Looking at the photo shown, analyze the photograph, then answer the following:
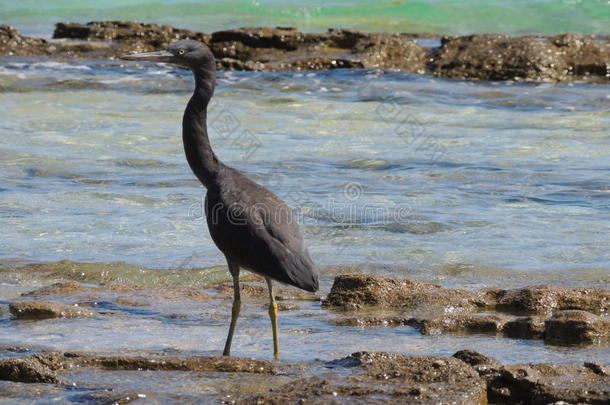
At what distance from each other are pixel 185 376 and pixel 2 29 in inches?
638

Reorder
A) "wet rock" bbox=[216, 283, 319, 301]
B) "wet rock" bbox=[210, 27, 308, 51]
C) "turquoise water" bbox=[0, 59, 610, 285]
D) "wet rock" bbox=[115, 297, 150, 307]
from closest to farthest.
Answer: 1. "wet rock" bbox=[115, 297, 150, 307]
2. "wet rock" bbox=[216, 283, 319, 301]
3. "turquoise water" bbox=[0, 59, 610, 285]
4. "wet rock" bbox=[210, 27, 308, 51]

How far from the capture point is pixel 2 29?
62.7 ft

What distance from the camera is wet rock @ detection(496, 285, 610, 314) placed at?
5906 millimetres

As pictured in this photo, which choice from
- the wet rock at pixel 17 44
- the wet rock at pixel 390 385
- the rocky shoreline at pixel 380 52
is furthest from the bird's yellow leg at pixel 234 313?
the wet rock at pixel 17 44

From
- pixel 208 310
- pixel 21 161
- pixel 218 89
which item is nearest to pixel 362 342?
pixel 208 310

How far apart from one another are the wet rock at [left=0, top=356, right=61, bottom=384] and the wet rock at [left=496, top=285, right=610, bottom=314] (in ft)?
9.37

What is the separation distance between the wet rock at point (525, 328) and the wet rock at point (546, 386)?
108 cm

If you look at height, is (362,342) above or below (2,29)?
below

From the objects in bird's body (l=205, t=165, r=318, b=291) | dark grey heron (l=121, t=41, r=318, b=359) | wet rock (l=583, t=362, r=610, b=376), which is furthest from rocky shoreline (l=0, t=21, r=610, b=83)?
wet rock (l=583, t=362, r=610, b=376)

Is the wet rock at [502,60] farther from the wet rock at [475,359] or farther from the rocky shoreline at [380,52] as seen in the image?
the wet rock at [475,359]

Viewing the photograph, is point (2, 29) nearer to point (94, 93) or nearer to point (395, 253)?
point (94, 93)

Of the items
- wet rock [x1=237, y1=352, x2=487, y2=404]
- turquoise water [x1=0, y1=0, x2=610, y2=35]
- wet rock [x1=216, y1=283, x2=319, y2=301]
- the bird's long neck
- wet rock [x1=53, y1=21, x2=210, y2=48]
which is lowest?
wet rock [x1=216, y1=283, x2=319, y2=301]

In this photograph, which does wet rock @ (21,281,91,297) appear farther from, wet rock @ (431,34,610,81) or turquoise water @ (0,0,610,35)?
turquoise water @ (0,0,610,35)

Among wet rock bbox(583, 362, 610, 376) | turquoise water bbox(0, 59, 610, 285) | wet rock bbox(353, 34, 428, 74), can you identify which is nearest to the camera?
wet rock bbox(583, 362, 610, 376)
